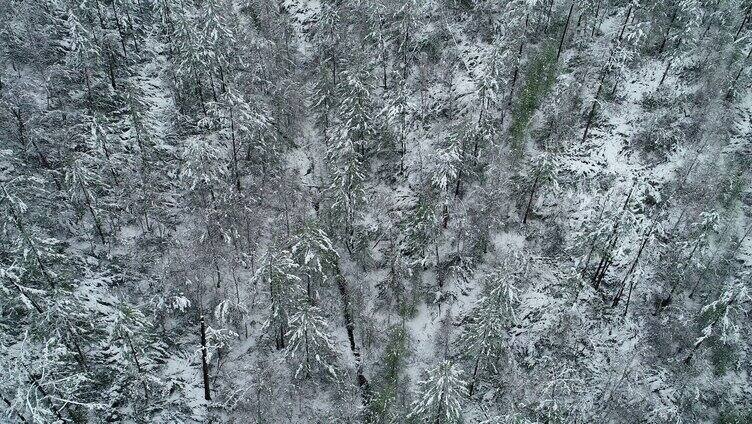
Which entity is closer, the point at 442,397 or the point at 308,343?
the point at 442,397

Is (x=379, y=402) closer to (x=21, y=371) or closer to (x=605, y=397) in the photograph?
(x=605, y=397)

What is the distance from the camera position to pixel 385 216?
3431cm

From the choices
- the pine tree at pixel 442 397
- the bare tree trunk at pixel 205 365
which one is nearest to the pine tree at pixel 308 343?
the bare tree trunk at pixel 205 365

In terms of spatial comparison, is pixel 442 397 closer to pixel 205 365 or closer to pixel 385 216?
pixel 205 365

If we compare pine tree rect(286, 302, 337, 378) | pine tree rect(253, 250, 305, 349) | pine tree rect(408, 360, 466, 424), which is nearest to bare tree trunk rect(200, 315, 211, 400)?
pine tree rect(253, 250, 305, 349)

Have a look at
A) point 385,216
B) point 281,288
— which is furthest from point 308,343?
point 385,216

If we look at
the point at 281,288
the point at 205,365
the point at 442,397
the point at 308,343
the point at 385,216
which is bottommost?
the point at 205,365

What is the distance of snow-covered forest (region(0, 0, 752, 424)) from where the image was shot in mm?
25462

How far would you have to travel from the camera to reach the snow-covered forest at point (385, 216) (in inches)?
1002

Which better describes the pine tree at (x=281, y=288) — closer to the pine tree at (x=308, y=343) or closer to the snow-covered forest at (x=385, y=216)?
the snow-covered forest at (x=385, y=216)

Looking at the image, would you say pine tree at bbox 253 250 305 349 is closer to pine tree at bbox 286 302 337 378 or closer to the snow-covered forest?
the snow-covered forest

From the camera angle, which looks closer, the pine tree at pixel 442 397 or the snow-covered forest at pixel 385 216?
the pine tree at pixel 442 397

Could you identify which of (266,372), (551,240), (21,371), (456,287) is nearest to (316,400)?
(266,372)

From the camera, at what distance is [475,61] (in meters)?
38.2
